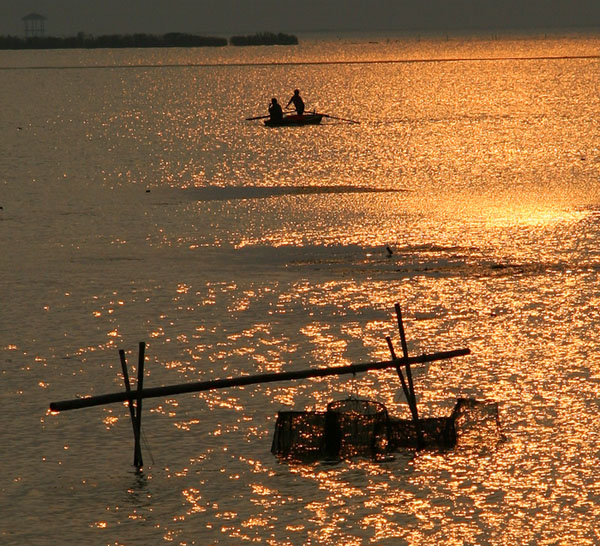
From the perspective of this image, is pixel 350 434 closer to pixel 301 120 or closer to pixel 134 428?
pixel 134 428

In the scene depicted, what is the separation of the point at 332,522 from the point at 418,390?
5.40 metres

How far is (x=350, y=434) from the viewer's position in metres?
18.0

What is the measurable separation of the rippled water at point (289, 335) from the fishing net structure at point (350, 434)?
0.95 feet

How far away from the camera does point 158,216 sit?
40.7m

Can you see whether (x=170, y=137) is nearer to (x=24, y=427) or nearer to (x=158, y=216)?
(x=158, y=216)

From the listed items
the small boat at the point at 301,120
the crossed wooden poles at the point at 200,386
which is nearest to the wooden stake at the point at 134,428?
the crossed wooden poles at the point at 200,386

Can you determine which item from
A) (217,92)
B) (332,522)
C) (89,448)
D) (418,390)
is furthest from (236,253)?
(217,92)

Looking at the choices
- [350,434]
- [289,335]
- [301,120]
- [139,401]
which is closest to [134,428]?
[139,401]

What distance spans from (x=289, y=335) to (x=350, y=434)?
6.72 m

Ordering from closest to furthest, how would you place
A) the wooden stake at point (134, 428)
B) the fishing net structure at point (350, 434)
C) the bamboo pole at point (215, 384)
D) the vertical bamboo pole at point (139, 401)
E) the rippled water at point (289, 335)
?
the bamboo pole at point (215, 384)
the rippled water at point (289, 335)
the vertical bamboo pole at point (139, 401)
the wooden stake at point (134, 428)
the fishing net structure at point (350, 434)

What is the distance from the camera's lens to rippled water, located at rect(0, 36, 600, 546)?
1641 cm

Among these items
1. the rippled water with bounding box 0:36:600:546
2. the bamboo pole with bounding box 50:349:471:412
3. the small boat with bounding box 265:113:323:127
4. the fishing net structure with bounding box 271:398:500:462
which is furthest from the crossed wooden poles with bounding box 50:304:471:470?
the small boat with bounding box 265:113:323:127

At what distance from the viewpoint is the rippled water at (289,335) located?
53.8 ft

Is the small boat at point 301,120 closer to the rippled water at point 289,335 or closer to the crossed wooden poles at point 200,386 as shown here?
the rippled water at point 289,335
